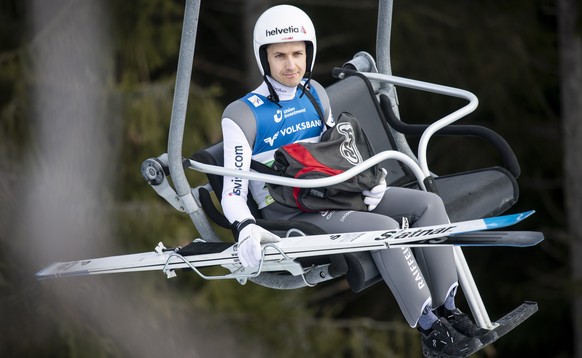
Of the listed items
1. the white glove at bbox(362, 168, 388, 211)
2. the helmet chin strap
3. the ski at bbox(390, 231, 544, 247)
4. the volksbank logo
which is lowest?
the ski at bbox(390, 231, 544, 247)

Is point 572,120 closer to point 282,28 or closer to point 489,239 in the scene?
point 282,28

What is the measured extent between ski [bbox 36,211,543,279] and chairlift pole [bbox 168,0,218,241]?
0.52 feet

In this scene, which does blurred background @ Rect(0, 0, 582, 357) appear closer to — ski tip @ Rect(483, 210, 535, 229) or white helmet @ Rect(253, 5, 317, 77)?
white helmet @ Rect(253, 5, 317, 77)

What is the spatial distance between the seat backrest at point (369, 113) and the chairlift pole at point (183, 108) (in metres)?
0.87

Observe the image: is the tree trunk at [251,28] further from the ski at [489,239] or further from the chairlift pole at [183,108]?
the ski at [489,239]

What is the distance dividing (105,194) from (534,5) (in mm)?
4695

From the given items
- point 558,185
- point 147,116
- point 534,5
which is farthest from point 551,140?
point 147,116

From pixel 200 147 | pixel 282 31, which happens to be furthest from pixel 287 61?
pixel 200 147

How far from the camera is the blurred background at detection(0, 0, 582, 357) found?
27.8 feet

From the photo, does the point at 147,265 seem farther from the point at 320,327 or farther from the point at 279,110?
the point at 320,327

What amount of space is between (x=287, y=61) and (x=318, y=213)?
553mm

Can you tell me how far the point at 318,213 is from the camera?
16.1 feet

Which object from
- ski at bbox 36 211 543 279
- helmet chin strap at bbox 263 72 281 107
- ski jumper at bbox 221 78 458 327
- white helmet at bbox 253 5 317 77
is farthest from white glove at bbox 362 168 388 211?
white helmet at bbox 253 5 317 77

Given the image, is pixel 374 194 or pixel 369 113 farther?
pixel 369 113
